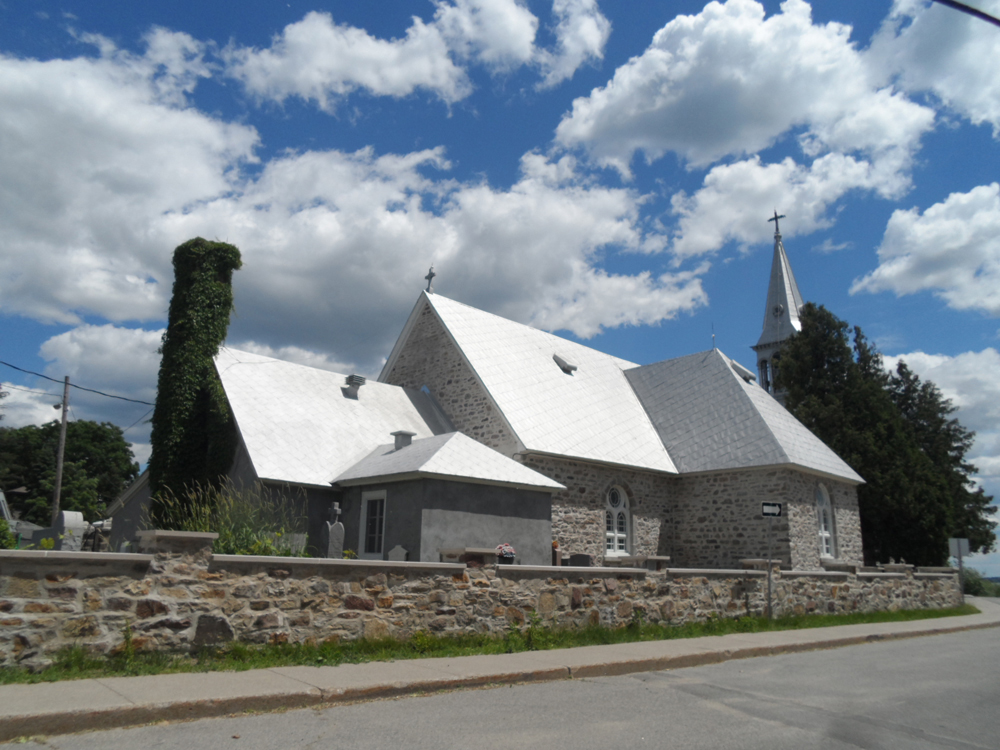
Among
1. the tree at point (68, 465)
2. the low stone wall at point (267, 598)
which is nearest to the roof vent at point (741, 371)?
the low stone wall at point (267, 598)

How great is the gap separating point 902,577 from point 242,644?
18.6 meters

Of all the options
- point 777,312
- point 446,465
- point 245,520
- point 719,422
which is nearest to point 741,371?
point 719,422

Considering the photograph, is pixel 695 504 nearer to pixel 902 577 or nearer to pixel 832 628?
pixel 902 577

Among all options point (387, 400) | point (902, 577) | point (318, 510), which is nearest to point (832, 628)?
point (902, 577)

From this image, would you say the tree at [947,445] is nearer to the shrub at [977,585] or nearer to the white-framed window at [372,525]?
the shrub at [977,585]

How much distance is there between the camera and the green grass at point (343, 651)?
6.91 m

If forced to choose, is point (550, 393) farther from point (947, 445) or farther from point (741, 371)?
point (947, 445)

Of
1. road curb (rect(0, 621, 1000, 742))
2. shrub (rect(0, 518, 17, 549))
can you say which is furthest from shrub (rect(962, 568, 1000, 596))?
shrub (rect(0, 518, 17, 549))

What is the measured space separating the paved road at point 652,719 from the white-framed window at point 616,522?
39.1 ft

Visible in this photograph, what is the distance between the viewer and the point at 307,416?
1848cm

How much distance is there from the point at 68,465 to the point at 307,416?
134 ft

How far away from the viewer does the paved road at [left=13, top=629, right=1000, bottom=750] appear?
5.41 metres

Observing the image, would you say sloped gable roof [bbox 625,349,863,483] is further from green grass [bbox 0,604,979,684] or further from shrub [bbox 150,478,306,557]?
shrub [bbox 150,478,306,557]

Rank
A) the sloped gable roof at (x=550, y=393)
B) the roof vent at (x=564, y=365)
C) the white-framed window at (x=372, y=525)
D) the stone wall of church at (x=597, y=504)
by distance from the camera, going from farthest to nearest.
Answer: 1. the roof vent at (x=564, y=365)
2. the sloped gable roof at (x=550, y=393)
3. the stone wall of church at (x=597, y=504)
4. the white-framed window at (x=372, y=525)
